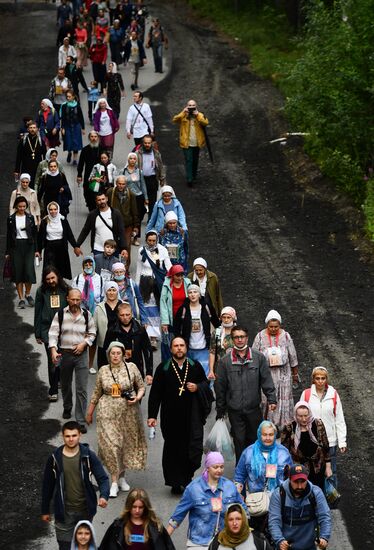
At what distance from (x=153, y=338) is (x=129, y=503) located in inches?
309

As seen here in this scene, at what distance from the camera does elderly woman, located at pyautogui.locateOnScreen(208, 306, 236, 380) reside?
16.4 m

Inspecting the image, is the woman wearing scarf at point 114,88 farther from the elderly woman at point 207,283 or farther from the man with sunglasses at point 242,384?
the man with sunglasses at point 242,384

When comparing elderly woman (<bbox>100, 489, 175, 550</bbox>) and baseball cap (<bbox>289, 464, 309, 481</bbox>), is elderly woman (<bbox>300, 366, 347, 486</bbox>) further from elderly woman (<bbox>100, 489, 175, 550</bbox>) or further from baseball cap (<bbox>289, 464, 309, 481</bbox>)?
elderly woman (<bbox>100, 489, 175, 550</bbox>)

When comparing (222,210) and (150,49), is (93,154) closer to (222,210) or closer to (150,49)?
(222,210)

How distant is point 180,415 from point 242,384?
28.7 inches

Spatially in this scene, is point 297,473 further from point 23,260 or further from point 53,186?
point 53,186

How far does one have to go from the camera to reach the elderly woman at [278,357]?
1588 cm

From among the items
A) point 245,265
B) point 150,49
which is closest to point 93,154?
point 245,265

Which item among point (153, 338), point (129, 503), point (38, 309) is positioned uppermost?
point (129, 503)

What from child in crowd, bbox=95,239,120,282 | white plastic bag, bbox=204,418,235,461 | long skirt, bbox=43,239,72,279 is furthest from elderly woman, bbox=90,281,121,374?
long skirt, bbox=43,239,72,279

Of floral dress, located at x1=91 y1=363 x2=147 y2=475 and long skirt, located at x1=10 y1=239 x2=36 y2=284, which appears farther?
long skirt, located at x1=10 y1=239 x2=36 y2=284

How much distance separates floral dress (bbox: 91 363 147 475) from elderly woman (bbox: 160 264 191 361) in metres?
2.35

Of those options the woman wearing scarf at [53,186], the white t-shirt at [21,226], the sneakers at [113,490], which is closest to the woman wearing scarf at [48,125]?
the woman wearing scarf at [53,186]

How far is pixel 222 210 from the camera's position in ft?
88.6
